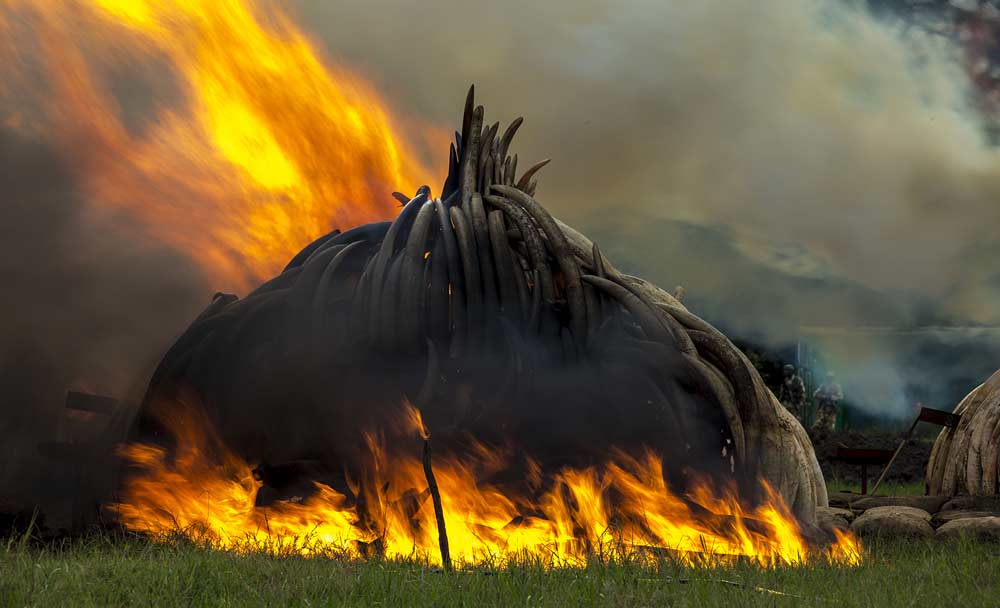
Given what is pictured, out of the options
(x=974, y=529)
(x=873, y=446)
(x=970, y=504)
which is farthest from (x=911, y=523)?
(x=873, y=446)

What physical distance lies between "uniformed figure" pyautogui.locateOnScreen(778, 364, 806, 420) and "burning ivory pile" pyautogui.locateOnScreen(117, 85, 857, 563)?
53.8 ft

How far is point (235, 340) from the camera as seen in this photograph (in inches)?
279

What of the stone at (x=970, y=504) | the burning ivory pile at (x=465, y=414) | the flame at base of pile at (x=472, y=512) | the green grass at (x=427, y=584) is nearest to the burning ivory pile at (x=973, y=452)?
the stone at (x=970, y=504)

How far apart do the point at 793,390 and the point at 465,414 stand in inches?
702

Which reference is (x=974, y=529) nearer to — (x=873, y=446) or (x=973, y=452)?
(x=973, y=452)

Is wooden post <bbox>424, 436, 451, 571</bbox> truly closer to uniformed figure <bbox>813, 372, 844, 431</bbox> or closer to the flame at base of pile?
the flame at base of pile

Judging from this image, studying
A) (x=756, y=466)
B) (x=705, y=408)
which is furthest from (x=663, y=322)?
(x=756, y=466)

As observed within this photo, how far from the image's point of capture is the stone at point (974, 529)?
7.63 m

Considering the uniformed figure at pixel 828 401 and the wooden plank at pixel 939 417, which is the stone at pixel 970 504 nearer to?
the wooden plank at pixel 939 417

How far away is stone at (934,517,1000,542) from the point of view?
25.0 feet

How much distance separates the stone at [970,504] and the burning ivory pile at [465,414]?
3.82 meters

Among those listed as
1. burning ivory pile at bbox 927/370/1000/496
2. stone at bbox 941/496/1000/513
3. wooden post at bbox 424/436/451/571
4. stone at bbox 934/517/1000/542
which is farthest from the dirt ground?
wooden post at bbox 424/436/451/571

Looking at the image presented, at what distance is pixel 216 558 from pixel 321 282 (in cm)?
221

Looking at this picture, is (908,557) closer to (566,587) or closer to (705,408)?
(705,408)
